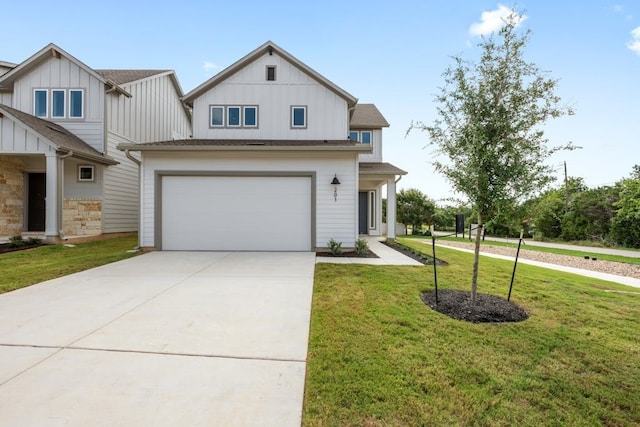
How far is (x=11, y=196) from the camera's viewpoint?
1163 cm

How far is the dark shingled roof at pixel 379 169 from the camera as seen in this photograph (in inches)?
453

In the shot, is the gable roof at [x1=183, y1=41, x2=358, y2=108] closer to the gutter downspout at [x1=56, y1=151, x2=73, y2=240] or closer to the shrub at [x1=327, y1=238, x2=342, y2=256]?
the gutter downspout at [x1=56, y1=151, x2=73, y2=240]

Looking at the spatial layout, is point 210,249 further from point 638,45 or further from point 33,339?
point 638,45

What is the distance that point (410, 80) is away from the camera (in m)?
13.4

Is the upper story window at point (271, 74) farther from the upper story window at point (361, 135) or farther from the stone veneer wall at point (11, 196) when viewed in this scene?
the stone veneer wall at point (11, 196)

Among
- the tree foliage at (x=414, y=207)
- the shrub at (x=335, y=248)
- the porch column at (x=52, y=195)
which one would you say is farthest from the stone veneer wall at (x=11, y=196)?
the tree foliage at (x=414, y=207)

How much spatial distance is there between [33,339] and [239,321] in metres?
2.11

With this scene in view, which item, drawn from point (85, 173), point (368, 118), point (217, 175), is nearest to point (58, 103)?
point (85, 173)

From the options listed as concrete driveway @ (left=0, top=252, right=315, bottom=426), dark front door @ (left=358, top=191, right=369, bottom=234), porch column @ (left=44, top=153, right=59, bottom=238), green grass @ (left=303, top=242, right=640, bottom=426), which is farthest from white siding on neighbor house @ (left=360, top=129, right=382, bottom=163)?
porch column @ (left=44, top=153, right=59, bottom=238)

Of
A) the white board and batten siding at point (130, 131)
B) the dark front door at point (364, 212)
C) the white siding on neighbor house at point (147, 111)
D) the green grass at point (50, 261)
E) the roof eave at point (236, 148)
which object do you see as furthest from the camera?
the dark front door at point (364, 212)

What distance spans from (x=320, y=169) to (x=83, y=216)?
9.95 metres

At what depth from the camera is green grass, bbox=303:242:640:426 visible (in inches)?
82.3

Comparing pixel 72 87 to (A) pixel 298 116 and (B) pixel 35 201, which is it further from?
(A) pixel 298 116

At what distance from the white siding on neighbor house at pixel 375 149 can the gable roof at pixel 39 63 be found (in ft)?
35.9
